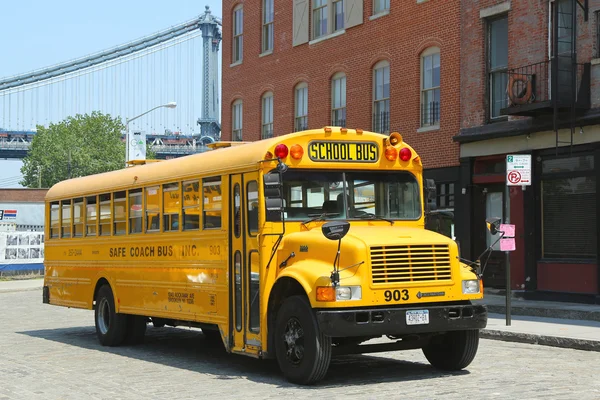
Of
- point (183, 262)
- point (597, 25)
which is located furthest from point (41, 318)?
point (597, 25)

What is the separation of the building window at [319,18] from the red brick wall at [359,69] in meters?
0.51

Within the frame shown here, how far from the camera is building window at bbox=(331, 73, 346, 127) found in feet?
102

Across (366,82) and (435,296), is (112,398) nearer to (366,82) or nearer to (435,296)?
(435,296)

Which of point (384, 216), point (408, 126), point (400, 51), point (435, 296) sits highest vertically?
point (400, 51)

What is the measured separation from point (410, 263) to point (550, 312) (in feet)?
33.6

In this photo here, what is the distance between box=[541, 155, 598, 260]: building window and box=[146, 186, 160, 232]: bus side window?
10.9 metres

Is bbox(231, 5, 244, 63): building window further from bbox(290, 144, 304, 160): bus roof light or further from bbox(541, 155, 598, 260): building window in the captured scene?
bbox(290, 144, 304, 160): bus roof light

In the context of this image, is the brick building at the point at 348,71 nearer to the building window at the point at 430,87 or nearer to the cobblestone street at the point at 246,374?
the building window at the point at 430,87

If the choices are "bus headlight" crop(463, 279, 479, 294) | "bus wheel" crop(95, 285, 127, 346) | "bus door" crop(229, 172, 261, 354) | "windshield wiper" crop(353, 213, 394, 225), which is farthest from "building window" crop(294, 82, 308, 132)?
"bus headlight" crop(463, 279, 479, 294)

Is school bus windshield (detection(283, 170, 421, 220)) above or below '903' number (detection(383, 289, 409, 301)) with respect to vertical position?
above

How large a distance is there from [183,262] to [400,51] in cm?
1649

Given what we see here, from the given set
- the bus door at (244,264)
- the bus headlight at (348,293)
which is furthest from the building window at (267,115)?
the bus headlight at (348,293)

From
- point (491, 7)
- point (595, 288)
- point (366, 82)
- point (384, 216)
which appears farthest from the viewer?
point (366, 82)

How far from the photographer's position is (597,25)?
71.1 ft
